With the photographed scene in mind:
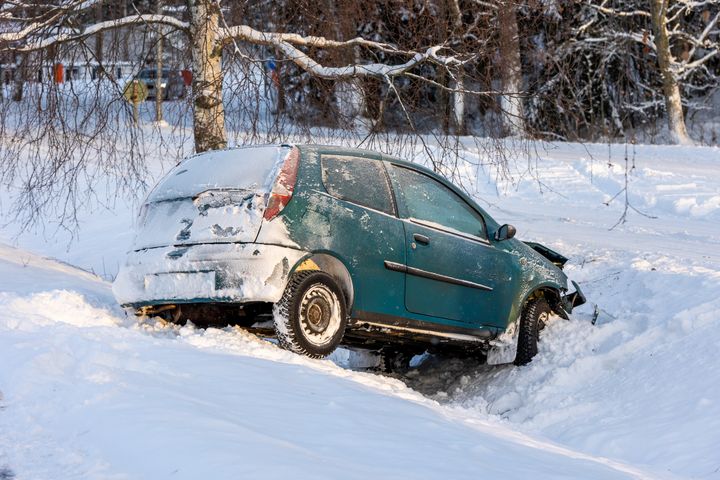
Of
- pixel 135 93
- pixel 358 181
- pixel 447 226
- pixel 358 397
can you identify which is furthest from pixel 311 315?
pixel 135 93

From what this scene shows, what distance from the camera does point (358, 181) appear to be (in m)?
7.23

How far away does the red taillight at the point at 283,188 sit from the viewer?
6613 mm

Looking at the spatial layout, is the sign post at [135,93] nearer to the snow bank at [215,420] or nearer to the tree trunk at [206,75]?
the tree trunk at [206,75]

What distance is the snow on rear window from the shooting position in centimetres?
678

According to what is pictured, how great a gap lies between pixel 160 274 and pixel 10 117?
19.0 feet

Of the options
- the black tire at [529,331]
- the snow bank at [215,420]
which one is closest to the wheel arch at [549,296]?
the black tire at [529,331]

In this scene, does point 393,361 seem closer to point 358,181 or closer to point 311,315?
point 358,181

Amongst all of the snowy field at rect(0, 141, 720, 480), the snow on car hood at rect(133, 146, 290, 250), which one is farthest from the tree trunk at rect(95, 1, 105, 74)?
the snow on car hood at rect(133, 146, 290, 250)

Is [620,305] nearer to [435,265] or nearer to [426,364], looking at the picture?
[426,364]

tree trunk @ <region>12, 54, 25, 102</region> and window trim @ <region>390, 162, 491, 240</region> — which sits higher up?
tree trunk @ <region>12, 54, 25, 102</region>

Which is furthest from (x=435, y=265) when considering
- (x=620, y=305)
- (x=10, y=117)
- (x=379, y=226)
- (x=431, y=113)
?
(x=10, y=117)

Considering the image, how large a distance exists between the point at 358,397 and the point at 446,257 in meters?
2.36

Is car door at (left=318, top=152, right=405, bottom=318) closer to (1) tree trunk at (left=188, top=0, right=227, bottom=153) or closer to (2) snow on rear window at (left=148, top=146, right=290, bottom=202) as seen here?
(2) snow on rear window at (left=148, top=146, right=290, bottom=202)

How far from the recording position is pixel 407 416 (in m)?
5.30
